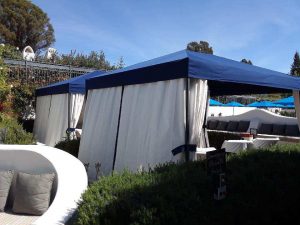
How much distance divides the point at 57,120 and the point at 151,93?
283 inches

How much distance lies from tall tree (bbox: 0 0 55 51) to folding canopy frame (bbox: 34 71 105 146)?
88.4 feet

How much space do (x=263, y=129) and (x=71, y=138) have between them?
8.73m

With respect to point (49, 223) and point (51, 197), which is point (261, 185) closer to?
point (49, 223)

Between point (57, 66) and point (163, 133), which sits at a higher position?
point (57, 66)

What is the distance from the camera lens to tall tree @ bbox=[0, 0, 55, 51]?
39906mm

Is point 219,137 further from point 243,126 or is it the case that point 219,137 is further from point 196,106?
point 196,106

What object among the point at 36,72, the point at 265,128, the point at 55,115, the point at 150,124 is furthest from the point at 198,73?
the point at 36,72

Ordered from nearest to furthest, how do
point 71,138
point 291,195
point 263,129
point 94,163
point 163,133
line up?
point 291,195 → point 163,133 → point 94,163 → point 71,138 → point 263,129

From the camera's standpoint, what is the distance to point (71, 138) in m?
11.9

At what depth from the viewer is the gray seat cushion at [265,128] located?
16.4m

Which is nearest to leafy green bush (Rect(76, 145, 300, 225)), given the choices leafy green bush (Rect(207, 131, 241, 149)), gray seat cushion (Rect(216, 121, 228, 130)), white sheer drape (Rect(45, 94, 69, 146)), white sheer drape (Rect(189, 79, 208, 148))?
white sheer drape (Rect(189, 79, 208, 148))

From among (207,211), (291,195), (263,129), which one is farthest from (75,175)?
(263,129)

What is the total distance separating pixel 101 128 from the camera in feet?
27.6

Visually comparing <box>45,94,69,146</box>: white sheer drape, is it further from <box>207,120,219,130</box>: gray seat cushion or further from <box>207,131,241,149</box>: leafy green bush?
<box>207,120,219,130</box>: gray seat cushion
